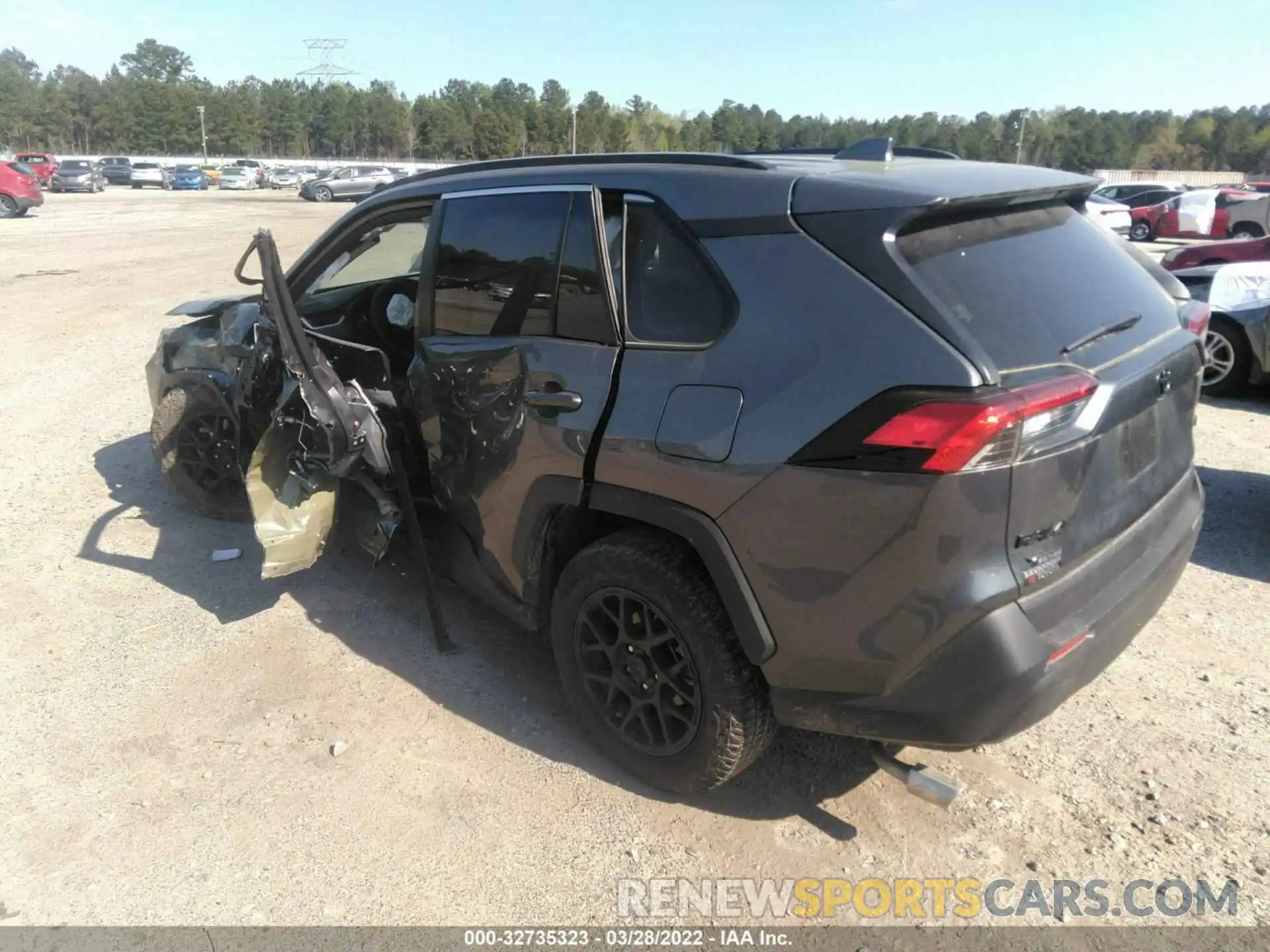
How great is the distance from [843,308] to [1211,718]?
228 centimetres

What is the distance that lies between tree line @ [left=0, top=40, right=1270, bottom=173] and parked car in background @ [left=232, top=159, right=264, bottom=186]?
70.4ft

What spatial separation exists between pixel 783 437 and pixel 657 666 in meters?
0.91

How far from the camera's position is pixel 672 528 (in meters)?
2.61

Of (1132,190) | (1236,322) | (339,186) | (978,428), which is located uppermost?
(1132,190)

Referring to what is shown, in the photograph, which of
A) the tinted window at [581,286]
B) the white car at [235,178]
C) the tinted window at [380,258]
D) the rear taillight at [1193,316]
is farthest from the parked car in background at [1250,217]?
the white car at [235,178]

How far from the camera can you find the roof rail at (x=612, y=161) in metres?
2.79

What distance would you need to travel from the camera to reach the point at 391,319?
4516 millimetres

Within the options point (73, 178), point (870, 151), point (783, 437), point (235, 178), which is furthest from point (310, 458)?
point (235, 178)

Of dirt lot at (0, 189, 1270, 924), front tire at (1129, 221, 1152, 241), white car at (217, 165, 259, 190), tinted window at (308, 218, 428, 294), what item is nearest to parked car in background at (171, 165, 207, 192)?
white car at (217, 165, 259, 190)

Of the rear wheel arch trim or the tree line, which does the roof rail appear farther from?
the tree line

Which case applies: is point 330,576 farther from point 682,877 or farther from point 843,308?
point 843,308

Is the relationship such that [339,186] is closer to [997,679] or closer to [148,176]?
[148,176]

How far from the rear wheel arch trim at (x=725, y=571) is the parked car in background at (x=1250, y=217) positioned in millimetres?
25439

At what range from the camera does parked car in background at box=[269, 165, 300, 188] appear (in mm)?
59938
